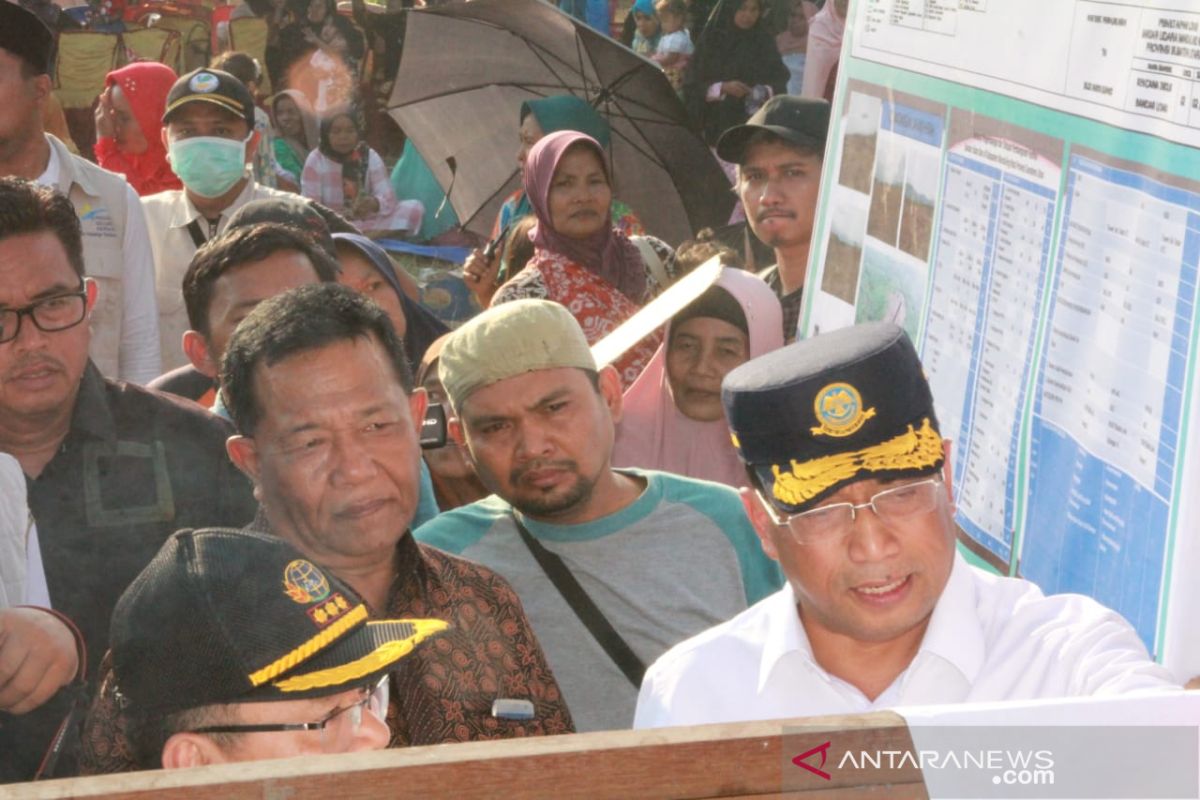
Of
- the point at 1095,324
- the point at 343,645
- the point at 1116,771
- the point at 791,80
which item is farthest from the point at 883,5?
the point at 791,80

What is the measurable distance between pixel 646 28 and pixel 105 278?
466 cm

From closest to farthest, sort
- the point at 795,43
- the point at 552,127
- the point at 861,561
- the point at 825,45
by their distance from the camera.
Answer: the point at 861,561 < the point at 552,127 < the point at 825,45 < the point at 795,43

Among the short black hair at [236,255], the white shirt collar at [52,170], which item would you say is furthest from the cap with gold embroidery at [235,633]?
the white shirt collar at [52,170]

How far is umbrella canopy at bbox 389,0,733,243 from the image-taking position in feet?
22.0

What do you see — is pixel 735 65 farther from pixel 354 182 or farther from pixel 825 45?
pixel 354 182

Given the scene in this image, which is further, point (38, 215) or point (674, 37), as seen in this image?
point (674, 37)

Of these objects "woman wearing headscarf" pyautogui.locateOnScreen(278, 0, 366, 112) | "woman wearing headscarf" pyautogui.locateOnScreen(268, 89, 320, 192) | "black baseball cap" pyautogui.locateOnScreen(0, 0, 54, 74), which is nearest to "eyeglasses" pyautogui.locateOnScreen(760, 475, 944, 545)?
"black baseball cap" pyautogui.locateOnScreen(0, 0, 54, 74)

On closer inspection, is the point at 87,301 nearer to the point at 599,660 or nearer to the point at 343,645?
the point at 599,660

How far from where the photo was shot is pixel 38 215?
2.96 m

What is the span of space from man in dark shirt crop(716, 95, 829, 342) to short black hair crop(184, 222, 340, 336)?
5.52 ft

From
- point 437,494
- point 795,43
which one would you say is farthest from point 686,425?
point 795,43

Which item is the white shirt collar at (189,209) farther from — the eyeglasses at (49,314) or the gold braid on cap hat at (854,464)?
the gold braid on cap hat at (854,464)

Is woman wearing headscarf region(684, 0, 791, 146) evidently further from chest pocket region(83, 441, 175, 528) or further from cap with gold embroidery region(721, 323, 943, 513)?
cap with gold embroidery region(721, 323, 943, 513)

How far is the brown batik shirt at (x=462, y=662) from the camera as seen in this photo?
2332 millimetres
